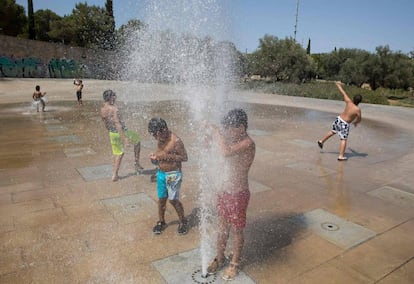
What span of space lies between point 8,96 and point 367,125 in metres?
19.6

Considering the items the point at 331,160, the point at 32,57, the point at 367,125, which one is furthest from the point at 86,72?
the point at 331,160

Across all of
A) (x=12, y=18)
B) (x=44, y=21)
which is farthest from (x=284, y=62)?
(x=44, y=21)

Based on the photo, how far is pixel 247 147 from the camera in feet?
9.92

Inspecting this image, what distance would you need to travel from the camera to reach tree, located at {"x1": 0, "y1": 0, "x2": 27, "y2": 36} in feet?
124

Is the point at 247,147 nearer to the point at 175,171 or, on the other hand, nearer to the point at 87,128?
the point at 175,171

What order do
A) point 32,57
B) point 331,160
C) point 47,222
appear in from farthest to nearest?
point 32,57 < point 331,160 < point 47,222

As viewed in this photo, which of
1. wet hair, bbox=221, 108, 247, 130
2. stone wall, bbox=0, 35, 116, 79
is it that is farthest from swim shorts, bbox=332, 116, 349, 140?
stone wall, bbox=0, 35, 116, 79

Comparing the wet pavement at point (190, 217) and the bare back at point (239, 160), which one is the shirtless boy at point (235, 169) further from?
the wet pavement at point (190, 217)

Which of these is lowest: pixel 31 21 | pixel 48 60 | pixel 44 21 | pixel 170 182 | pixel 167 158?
pixel 170 182

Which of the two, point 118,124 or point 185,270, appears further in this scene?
point 118,124

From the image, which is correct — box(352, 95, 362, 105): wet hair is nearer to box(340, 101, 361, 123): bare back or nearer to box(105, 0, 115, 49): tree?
box(340, 101, 361, 123): bare back

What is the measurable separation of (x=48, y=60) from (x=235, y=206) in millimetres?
36945

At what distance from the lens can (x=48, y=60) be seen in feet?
114

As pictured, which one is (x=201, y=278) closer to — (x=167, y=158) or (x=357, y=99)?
(x=167, y=158)
